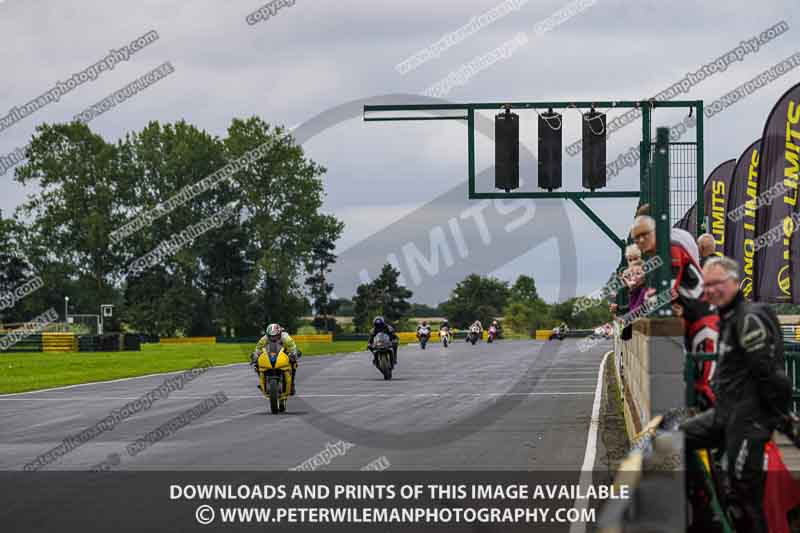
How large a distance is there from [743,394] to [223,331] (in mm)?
95830

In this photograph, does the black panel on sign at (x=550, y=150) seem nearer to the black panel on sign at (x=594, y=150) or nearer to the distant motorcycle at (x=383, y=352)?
the black panel on sign at (x=594, y=150)

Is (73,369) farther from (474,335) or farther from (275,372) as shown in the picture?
(474,335)

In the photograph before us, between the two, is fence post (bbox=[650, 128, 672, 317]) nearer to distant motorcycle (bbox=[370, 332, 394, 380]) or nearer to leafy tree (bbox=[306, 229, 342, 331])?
distant motorcycle (bbox=[370, 332, 394, 380])

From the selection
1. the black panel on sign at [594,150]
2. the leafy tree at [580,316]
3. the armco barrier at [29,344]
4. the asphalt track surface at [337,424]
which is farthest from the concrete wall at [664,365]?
the leafy tree at [580,316]

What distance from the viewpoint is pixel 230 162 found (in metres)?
98.0

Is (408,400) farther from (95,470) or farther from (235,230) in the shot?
(235,230)

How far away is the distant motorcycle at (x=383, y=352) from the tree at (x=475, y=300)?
134565mm

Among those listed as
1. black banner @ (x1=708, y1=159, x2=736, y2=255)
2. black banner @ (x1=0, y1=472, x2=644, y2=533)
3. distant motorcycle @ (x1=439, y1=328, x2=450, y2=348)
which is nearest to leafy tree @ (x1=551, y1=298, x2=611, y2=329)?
distant motorcycle @ (x1=439, y1=328, x2=450, y2=348)

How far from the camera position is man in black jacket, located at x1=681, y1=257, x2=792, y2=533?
21.5ft

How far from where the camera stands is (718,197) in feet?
103

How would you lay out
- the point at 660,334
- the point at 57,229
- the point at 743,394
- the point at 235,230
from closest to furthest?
the point at 743,394 < the point at 660,334 < the point at 57,229 < the point at 235,230

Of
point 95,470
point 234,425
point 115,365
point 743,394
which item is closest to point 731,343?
point 743,394

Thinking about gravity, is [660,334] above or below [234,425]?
above

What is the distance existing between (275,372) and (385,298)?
125440 millimetres
